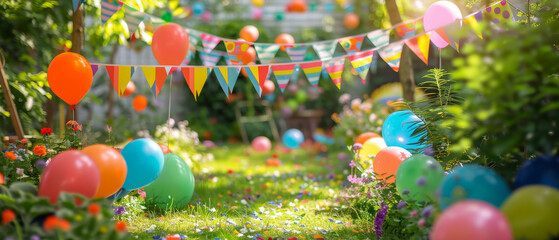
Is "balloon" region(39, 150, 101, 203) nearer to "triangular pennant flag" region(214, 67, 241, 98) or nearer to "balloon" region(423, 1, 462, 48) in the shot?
"triangular pennant flag" region(214, 67, 241, 98)

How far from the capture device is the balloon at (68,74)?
2926 mm

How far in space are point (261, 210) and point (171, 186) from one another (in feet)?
2.55

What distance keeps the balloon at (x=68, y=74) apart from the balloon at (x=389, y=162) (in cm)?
225

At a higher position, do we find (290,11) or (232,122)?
(290,11)

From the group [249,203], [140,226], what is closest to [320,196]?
[249,203]

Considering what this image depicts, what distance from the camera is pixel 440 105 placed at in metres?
3.15

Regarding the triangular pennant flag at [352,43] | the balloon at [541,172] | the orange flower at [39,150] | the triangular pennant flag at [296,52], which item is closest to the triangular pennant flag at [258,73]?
the triangular pennant flag at [296,52]

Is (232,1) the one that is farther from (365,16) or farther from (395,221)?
(395,221)

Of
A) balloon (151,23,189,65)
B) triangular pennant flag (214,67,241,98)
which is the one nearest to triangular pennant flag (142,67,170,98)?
balloon (151,23,189,65)

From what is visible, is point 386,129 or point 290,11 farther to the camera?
point 290,11

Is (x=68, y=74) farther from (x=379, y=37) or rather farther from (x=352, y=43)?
(x=379, y=37)

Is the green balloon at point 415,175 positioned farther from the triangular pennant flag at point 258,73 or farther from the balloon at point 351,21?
the balloon at point 351,21

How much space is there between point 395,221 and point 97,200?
5.78 feet

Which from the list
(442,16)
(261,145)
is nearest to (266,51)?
(442,16)
